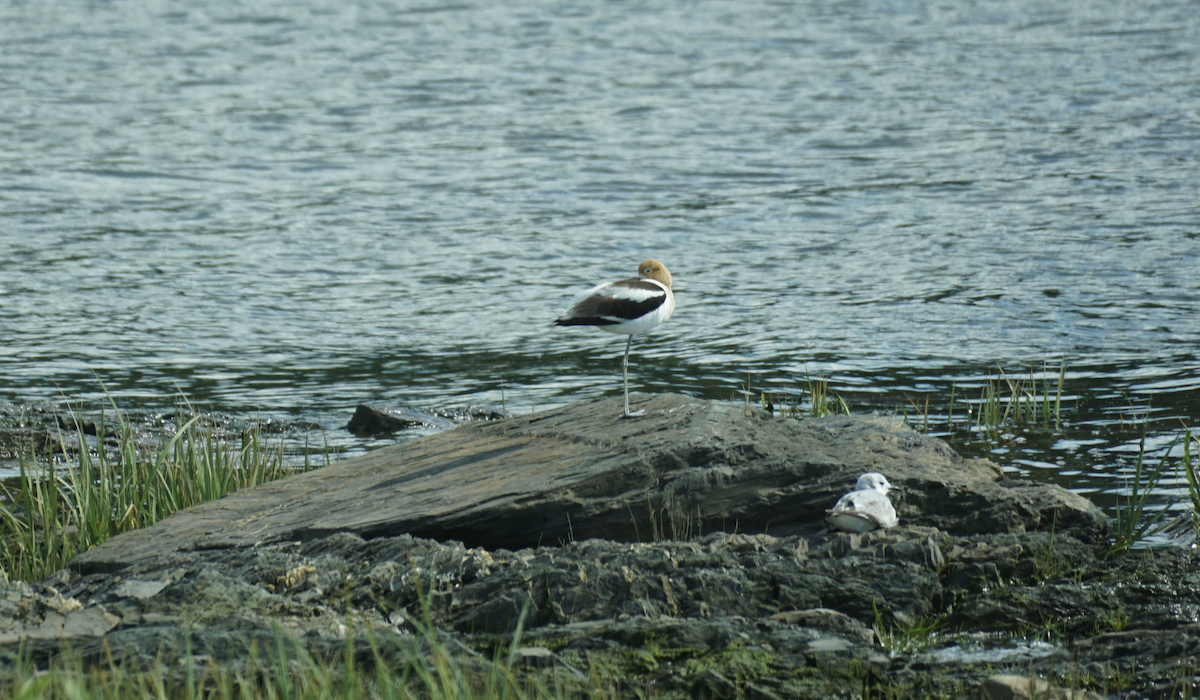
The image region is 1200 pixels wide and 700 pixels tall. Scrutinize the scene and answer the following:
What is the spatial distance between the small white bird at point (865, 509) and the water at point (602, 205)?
8.74 feet

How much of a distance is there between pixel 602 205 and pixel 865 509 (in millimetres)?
14686

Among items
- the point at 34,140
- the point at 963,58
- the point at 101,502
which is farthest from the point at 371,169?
the point at 101,502

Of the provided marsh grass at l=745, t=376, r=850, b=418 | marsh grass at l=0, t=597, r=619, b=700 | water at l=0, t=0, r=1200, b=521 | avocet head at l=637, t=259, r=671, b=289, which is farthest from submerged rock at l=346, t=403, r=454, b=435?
marsh grass at l=0, t=597, r=619, b=700

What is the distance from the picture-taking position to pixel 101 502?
8.57 metres

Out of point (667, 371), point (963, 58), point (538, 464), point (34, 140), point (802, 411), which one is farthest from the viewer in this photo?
point (963, 58)

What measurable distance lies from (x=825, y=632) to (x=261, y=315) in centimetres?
1179

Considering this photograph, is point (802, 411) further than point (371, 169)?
No

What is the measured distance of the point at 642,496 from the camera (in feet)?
24.8

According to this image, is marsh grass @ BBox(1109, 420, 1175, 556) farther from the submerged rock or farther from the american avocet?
the submerged rock

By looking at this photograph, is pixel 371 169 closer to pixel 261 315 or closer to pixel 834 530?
pixel 261 315

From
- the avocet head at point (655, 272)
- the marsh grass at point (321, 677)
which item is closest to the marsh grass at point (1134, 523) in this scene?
the avocet head at point (655, 272)

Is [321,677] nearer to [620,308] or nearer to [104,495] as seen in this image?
[620,308]

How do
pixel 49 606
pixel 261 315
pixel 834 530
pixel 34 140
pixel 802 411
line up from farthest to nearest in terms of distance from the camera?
pixel 34 140, pixel 261 315, pixel 802 411, pixel 834 530, pixel 49 606

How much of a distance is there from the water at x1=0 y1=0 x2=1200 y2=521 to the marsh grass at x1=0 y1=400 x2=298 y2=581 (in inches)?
97.7
